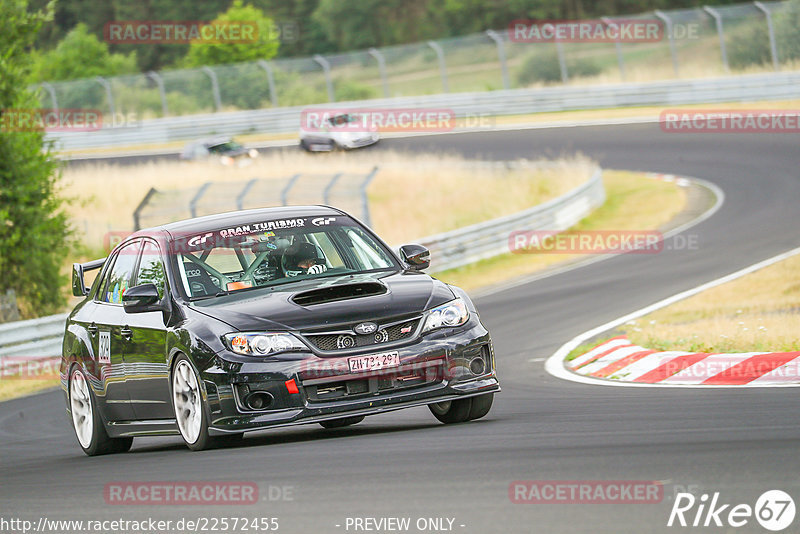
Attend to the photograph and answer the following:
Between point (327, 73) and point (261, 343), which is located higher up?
point (261, 343)

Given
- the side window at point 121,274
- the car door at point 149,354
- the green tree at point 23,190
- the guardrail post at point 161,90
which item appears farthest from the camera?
the guardrail post at point 161,90

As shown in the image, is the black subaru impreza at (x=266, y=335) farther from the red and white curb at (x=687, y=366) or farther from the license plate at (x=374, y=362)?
the red and white curb at (x=687, y=366)

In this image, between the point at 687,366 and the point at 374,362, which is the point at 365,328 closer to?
the point at 374,362

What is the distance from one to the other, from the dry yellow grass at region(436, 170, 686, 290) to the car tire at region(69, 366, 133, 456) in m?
11.6

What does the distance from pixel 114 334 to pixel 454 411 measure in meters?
2.58

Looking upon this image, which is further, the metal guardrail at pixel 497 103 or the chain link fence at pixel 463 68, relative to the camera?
the chain link fence at pixel 463 68

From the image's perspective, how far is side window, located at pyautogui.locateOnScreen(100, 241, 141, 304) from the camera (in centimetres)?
926

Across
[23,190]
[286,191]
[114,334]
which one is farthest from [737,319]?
[23,190]

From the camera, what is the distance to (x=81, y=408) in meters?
9.68

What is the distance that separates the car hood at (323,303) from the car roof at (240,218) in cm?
79

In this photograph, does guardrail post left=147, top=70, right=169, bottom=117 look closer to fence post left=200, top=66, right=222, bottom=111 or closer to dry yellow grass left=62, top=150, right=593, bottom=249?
fence post left=200, top=66, right=222, bottom=111

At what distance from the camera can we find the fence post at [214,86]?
4938 cm

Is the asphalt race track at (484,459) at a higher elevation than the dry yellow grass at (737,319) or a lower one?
higher

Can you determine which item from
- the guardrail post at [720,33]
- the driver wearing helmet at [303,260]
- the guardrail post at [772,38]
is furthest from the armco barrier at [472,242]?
the guardrail post at [720,33]
